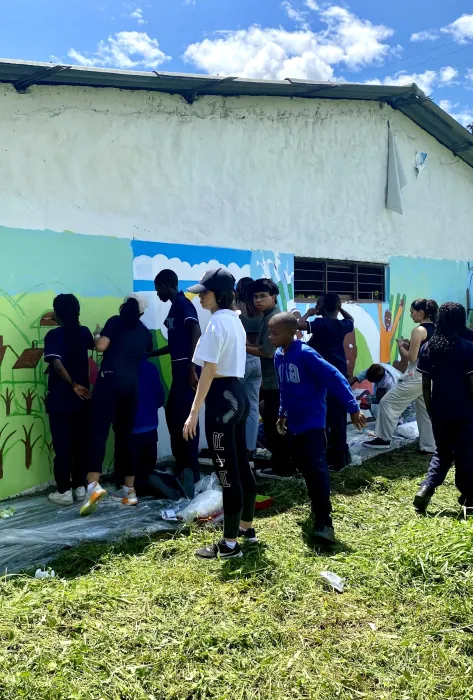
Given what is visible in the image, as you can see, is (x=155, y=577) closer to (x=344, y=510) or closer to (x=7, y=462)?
(x=344, y=510)

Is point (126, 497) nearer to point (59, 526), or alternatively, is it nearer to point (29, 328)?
point (59, 526)

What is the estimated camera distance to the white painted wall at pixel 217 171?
5.75 metres

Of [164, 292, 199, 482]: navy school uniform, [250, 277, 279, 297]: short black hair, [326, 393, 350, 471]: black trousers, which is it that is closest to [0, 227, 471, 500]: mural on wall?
[164, 292, 199, 482]: navy school uniform

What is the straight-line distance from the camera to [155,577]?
148 inches

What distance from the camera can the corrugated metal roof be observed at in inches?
212

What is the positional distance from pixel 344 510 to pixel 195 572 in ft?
5.72

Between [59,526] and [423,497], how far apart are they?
2.95 metres

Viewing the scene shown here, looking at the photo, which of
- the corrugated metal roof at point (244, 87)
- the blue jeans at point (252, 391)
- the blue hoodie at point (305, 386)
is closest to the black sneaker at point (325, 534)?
the blue hoodie at point (305, 386)

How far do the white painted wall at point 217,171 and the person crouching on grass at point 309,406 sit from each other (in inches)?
105

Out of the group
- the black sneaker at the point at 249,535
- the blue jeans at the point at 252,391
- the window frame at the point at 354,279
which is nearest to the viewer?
the black sneaker at the point at 249,535

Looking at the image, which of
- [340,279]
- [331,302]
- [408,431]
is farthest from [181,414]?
[340,279]

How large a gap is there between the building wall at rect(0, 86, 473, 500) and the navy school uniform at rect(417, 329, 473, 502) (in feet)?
9.96

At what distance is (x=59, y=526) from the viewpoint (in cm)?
478

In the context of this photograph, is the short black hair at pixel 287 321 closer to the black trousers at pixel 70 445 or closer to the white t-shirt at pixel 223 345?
the white t-shirt at pixel 223 345
